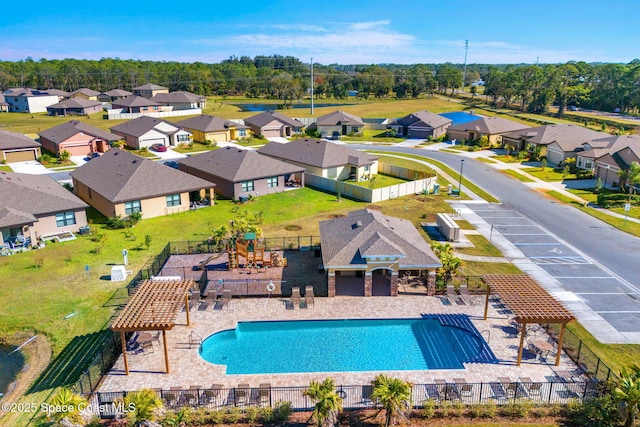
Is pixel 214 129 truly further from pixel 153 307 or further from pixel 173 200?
pixel 153 307

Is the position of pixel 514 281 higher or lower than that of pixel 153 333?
higher

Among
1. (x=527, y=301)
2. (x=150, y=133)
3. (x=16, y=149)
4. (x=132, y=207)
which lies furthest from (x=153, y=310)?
(x=150, y=133)

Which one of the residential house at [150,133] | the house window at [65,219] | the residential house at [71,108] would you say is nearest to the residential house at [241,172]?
the house window at [65,219]

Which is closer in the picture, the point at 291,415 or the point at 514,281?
the point at 291,415

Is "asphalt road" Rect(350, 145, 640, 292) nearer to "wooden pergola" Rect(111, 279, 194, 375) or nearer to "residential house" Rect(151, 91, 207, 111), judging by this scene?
"wooden pergola" Rect(111, 279, 194, 375)

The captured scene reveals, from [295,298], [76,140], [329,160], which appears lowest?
[295,298]

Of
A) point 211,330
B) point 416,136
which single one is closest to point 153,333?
point 211,330

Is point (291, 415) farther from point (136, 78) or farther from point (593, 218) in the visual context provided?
point (136, 78)

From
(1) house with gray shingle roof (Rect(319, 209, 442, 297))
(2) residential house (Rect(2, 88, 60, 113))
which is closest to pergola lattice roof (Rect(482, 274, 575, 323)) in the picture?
(1) house with gray shingle roof (Rect(319, 209, 442, 297))
